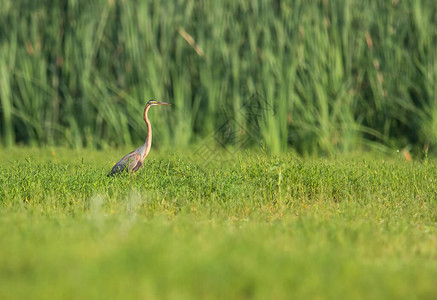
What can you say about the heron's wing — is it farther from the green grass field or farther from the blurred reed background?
→ the blurred reed background

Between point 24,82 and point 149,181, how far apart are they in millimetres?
4180

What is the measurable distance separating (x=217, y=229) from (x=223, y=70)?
468cm

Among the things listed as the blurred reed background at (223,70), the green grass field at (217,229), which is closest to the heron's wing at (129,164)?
the green grass field at (217,229)

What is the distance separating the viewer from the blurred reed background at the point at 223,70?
351 inches

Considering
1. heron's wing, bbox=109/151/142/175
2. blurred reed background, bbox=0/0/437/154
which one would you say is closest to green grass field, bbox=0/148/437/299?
heron's wing, bbox=109/151/142/175

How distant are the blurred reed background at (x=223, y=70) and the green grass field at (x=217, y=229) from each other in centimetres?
120

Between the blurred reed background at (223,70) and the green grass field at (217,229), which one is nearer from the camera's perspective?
the green grass field at (217,229)

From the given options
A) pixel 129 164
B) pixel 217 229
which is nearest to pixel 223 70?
pixel 129 164

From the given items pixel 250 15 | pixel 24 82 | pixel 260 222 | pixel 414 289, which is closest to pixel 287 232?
pixel 260 222

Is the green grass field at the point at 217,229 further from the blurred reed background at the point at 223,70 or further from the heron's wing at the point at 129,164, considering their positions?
the blurred reed background at the point at 223,70

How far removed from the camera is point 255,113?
8.83 metres

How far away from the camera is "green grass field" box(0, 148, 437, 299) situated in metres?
3.29

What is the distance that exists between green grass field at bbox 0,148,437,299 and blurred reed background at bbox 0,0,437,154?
3.93ft

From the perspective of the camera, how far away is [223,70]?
908cm
